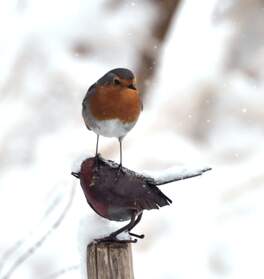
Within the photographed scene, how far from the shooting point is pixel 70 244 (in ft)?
13.5

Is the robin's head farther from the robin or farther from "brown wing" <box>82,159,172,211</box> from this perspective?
"brown wing" <box>82,159,172,211</box>

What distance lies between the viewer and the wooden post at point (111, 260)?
1584 mm

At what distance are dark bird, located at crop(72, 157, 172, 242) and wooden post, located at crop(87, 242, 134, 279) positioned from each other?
18mm

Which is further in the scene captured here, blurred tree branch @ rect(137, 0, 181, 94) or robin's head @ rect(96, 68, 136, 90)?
blurred tree branch @ rect(137, 0, 181, 94)

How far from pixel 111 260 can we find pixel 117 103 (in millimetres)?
341

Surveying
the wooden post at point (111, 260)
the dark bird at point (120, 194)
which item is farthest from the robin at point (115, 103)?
the wooden post at point (111, 260)

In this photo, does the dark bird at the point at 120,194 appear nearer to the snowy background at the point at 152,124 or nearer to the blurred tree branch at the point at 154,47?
the snowy background at the point at 152,124

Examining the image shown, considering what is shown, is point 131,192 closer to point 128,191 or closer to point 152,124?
point 128,191

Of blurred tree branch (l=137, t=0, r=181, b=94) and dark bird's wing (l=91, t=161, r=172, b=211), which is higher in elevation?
blurred tree branch (l=137, t=0, r=181, b=94)

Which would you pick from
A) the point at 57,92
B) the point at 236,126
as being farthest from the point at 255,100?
the point at 57,92

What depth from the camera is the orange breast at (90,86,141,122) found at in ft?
5.60

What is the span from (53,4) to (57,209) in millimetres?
1533

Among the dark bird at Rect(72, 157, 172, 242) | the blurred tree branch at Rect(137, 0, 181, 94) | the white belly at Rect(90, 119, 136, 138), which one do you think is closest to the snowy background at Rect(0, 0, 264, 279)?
the blurred tree branch at Rect(137, 0, 181, 94)

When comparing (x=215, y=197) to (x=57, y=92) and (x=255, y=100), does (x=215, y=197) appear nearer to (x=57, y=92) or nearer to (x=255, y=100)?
(x=255, y=100)
